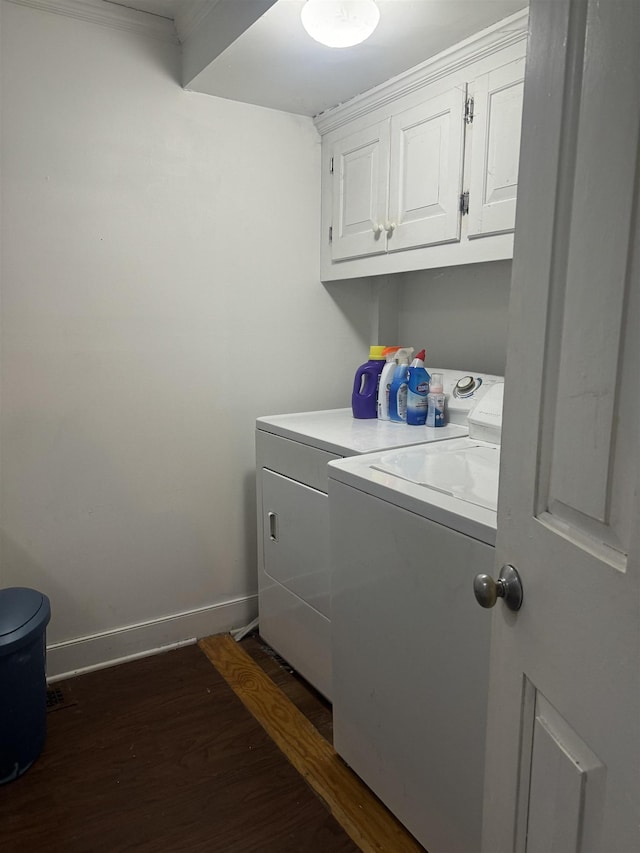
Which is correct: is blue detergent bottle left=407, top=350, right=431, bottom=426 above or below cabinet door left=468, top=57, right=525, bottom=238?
below

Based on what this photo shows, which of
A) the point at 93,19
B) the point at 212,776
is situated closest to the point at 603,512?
the point at 212,776

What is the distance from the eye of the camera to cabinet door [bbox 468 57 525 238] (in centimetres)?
158

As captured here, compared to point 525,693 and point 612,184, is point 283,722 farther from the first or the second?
point 612,184

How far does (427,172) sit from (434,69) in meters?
0.29

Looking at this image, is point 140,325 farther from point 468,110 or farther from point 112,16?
point 468,110

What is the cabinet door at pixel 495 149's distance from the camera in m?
1.58

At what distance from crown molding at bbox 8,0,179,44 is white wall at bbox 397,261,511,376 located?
131cm

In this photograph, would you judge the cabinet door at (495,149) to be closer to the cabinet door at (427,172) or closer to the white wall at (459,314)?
the cabinet door at (427,172)

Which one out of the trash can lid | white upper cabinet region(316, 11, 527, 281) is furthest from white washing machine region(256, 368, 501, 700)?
the trash can lid

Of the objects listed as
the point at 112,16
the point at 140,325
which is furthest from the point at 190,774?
the point at 112,16

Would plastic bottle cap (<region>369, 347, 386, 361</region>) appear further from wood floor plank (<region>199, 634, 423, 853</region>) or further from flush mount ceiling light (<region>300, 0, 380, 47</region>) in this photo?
wood floor plank (<region>199, 634, 423, 853</region>)

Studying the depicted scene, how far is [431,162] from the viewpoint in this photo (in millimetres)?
1855

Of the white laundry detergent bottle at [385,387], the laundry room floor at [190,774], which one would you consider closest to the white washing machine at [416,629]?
the laundry room floor at [190,774]

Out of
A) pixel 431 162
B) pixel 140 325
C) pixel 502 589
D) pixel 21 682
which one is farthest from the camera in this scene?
pixel 140 325
